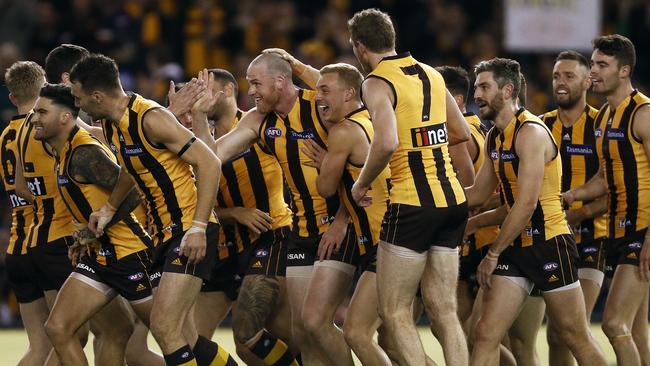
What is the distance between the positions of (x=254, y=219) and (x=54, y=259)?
1.48 metres

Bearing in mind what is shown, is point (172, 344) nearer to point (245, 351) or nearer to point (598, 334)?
point (245, 351)

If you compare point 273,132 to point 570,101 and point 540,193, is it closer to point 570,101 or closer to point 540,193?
point 540,193

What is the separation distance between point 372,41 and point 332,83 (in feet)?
2.52

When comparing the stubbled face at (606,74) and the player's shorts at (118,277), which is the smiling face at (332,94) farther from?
the stubbled face at (606,74)

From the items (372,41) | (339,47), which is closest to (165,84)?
(339,47)

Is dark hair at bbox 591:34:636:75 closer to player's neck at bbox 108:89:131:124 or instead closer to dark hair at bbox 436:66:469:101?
dark hair at bbox 436:66:469:101

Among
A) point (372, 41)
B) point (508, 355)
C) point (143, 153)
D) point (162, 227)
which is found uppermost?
point (372, 41)

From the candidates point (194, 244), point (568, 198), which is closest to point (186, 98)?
point (194, 244)

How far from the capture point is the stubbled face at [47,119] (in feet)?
28.3

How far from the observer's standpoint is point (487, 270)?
8594mm

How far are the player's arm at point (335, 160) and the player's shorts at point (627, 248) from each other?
2.26 m

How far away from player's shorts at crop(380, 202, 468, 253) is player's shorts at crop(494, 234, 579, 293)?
778 mm

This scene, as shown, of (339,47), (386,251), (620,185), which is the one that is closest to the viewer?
(386,251)

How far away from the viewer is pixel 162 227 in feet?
27.3
